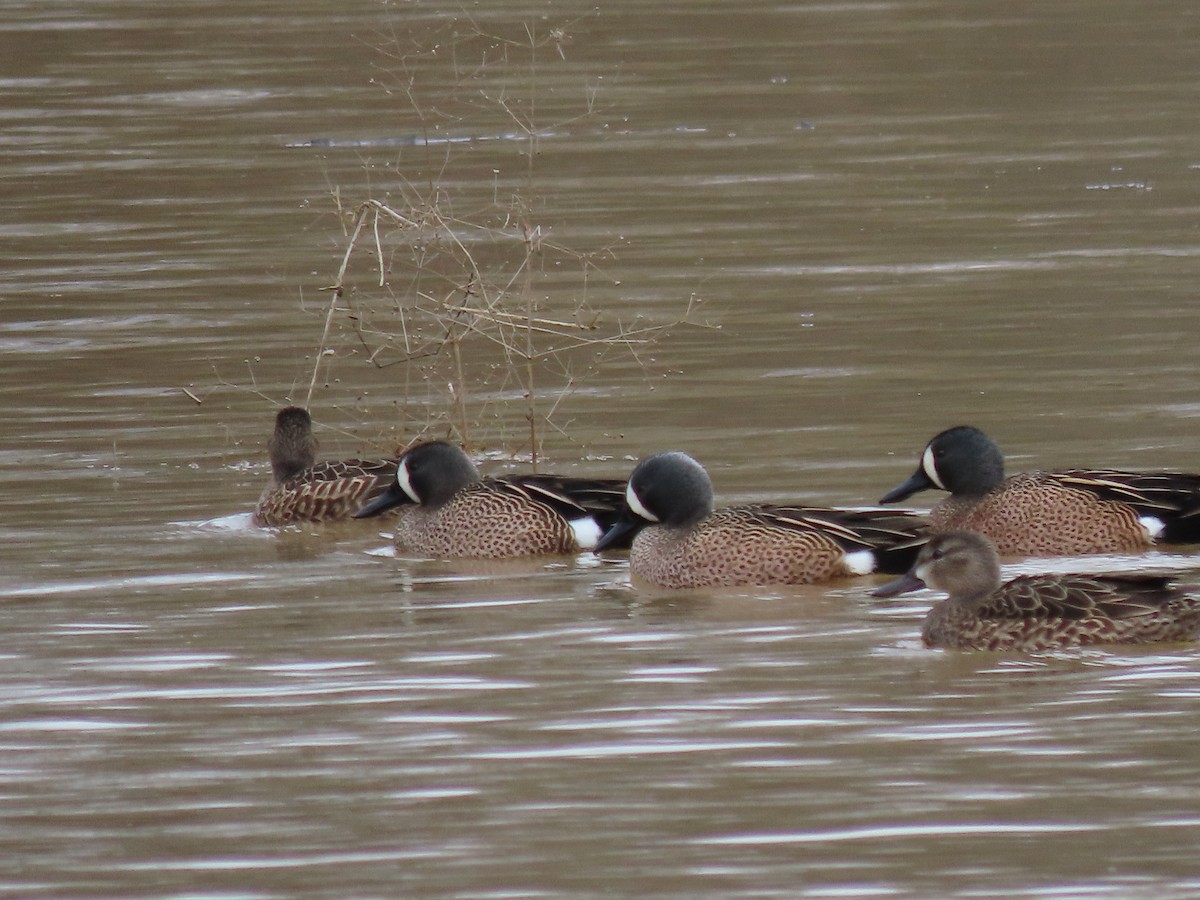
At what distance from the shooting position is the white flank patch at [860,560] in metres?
9.97

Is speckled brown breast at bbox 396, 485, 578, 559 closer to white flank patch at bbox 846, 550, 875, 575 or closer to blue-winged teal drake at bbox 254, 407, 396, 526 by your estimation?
blue-winged teal drake at bbox 254, 407, 396, 526

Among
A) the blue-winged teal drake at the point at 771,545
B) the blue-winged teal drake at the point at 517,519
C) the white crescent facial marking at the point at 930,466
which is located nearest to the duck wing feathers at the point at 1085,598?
the blue-winged teal drake at the point at 771,545

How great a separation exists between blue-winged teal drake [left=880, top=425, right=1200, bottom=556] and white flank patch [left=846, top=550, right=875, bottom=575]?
72cm

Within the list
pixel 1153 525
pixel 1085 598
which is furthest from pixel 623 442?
pixel 1085 598

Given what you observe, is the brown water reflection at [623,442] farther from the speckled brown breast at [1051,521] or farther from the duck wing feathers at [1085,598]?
the speckled brown breast at [1051,521]

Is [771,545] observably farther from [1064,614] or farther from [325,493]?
[325,493]

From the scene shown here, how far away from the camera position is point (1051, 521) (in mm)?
10406

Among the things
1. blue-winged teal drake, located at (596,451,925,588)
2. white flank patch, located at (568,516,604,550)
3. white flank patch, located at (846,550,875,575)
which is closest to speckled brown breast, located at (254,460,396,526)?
white flank patch, located at (568,516,604,550)

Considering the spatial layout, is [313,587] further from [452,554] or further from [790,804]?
[790,804]

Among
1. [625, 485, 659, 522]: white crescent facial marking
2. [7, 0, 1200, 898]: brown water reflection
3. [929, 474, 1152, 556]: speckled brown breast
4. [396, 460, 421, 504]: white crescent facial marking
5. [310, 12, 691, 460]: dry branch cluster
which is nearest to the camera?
[7, 0, 1200, 898]: brown water reflection

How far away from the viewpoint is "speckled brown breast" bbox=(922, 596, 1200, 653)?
851cm

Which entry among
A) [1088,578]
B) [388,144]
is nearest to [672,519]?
[1088,578]

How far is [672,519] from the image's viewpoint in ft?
34.0

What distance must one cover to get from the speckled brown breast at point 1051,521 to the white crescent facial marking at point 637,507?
1126mm
